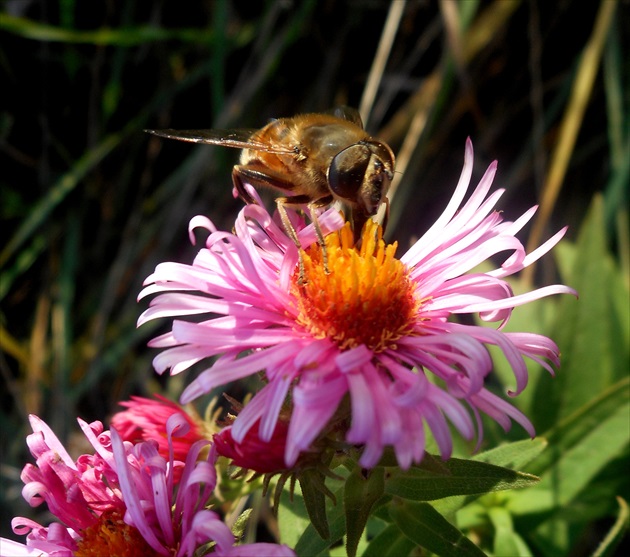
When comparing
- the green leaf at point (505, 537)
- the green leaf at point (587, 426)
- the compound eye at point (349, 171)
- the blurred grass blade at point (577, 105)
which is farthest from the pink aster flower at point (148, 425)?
the blurred grass blade at point (577, 105)

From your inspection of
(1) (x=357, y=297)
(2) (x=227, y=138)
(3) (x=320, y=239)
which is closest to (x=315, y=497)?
(1) (x=357, y=297)

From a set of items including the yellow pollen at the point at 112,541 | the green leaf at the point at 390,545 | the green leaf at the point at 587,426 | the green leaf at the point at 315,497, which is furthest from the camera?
the green leaf at the point at 587,426

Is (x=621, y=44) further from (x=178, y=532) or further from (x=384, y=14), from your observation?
(x=178, y=532)

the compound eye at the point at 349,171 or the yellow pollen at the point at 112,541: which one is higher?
the compound eye at the point at 349,171

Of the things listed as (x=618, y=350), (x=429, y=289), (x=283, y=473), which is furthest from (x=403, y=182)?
(x=283, y=473)

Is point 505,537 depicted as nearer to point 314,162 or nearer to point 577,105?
point 314,162

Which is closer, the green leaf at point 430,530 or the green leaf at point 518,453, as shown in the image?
the green leaf at point 430,530

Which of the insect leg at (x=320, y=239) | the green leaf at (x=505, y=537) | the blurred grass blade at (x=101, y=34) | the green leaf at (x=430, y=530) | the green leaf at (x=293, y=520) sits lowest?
the green leaf at (x=505, y=537)

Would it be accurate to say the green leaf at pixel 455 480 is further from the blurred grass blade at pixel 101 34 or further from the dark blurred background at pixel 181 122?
the blurred grass blade at pixel 101 34
